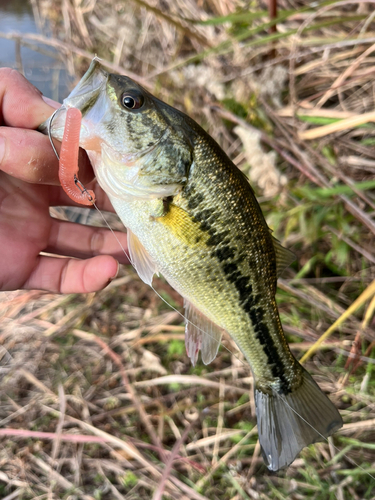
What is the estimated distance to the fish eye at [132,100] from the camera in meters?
1.40

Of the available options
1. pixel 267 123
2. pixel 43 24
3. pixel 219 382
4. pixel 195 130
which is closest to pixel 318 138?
pixel 267 123

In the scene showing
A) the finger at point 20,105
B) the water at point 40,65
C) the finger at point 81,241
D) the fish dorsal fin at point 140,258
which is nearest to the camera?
the finger at point 20,105

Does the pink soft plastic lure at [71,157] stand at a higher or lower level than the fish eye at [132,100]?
lower

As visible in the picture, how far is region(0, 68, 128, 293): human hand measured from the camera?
147 cm

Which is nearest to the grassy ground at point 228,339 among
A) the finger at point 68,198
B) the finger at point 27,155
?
the finger at point 68,198

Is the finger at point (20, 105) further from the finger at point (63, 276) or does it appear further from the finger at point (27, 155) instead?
the finger at point (63, 276)

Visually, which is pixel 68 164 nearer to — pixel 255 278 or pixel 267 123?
pixel 255 278

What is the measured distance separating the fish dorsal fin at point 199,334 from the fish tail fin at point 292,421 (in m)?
0.38

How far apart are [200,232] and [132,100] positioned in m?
0.62

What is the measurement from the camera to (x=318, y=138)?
2.84 metres

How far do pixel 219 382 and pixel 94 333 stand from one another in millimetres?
1185

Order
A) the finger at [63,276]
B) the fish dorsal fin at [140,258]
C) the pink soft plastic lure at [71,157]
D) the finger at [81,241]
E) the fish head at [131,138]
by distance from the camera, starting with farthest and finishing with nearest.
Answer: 1. the finger at [81,241]
2. the finger at [63,276]
3. the fish dorsal fin at [140,258]
4. the fish head at [131,138]
5. the pink soft plastic lure at [71,157]

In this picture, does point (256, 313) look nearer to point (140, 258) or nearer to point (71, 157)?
point (140, 258)

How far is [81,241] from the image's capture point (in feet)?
7.18
